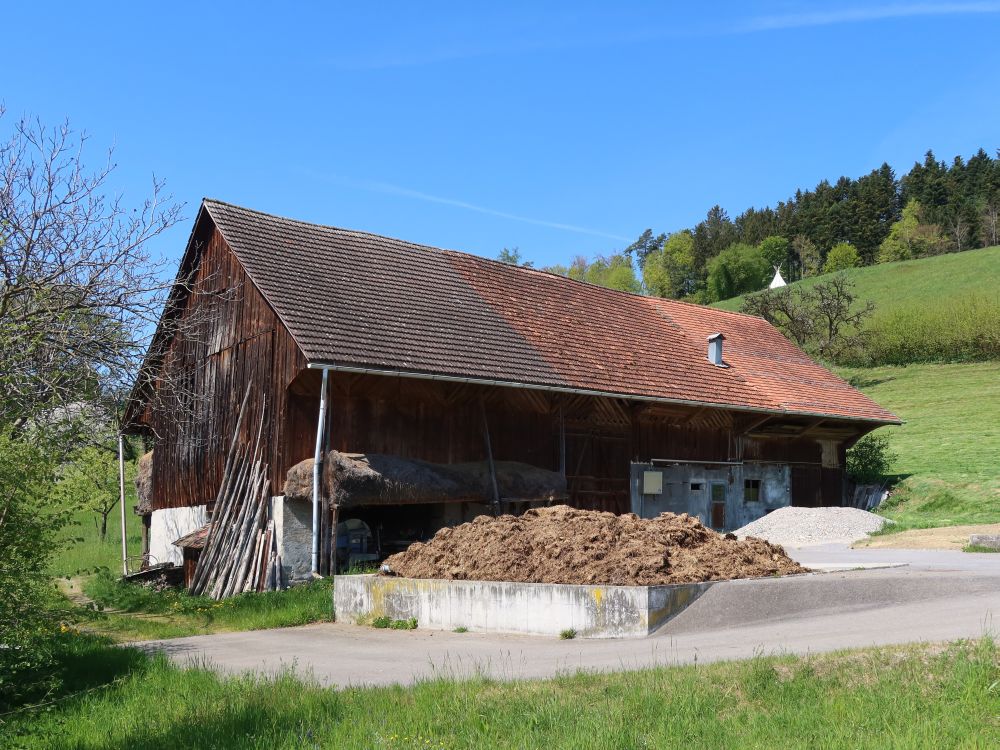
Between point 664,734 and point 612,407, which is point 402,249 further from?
point 664,734

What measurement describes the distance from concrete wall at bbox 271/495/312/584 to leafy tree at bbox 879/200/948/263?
103 metres

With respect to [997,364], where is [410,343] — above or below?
below

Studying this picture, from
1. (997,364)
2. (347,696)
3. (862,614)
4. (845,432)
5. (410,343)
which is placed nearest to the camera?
(347,696)

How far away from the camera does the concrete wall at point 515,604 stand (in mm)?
11031

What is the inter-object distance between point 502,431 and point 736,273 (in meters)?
98.9

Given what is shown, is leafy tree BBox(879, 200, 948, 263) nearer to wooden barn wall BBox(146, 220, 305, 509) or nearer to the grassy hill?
the grassy hill

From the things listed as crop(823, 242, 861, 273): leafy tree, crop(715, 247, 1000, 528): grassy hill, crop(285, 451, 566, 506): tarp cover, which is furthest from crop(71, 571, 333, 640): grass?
crop(823, 242, 861, 273): leafy tree

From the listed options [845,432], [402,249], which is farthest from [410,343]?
[845,432]

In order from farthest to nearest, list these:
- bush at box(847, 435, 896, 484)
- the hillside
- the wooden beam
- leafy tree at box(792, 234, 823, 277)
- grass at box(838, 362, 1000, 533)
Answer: leafy tree at box(792, 234, 823, 277), the hillside, bush at box(847, 435, 896, 484), the wooden beam, grass at box(838, 362, 1000, 533)

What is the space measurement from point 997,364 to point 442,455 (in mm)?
43980

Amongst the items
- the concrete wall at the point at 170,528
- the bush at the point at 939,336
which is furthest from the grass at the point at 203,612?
the bush at the point at 939,336

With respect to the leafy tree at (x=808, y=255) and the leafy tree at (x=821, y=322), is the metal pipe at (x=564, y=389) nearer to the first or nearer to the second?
the leafy tree at (x=821, y=322)

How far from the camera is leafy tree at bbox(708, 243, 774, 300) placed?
115438mm

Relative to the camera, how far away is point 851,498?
30406 millimetres
